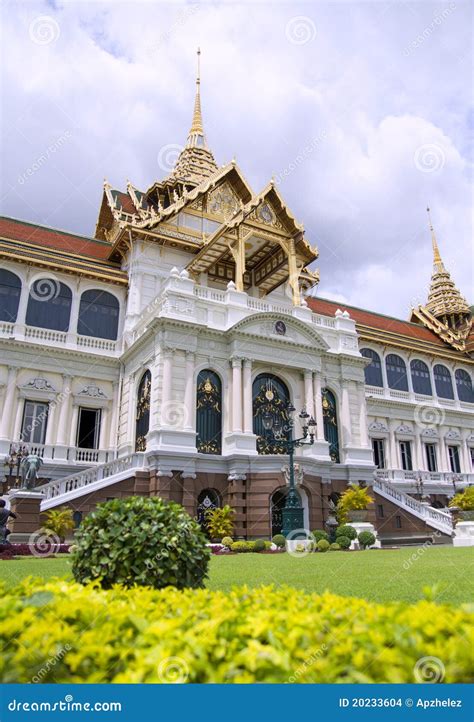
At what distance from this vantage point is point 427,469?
35.8m

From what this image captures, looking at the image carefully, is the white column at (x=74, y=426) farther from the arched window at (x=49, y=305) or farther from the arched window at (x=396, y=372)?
the arched window at (x=396, y=372)

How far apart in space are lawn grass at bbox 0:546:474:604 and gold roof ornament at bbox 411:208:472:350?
3548cm

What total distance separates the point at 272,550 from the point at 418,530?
11.2m

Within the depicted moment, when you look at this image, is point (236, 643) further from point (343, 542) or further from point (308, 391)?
point (308, 391)

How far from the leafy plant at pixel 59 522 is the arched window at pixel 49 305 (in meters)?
10.8

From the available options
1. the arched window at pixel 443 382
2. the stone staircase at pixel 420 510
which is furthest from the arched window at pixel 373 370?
the stone staircase at pixel 420 510

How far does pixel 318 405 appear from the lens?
960 inches

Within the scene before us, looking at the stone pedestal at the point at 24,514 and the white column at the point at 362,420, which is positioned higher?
the white column at the point at 362,420

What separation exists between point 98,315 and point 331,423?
1350 centimetres

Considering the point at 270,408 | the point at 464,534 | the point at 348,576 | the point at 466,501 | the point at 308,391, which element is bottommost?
the point at 348,576

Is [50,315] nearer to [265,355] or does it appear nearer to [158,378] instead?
[158,378]

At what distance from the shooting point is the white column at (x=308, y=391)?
79.5ft

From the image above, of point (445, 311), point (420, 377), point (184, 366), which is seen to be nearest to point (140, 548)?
point (184, 366)

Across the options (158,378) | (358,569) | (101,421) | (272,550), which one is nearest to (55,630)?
(358,569)
